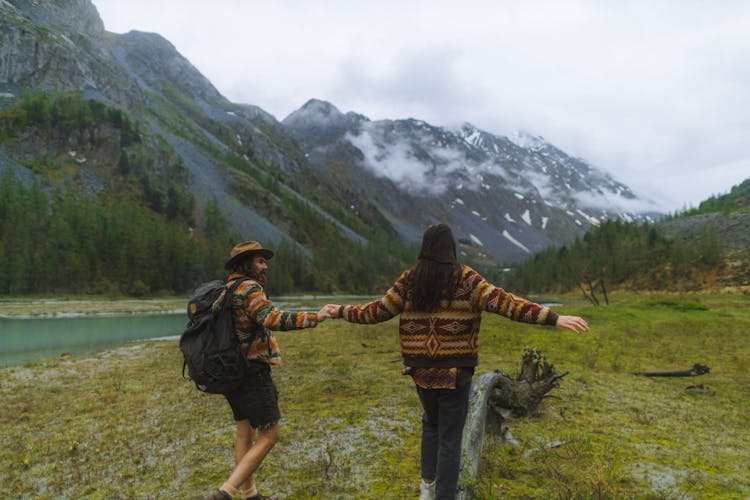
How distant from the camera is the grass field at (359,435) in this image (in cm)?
595

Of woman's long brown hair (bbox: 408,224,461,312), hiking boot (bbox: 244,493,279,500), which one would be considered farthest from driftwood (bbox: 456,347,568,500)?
hiking boot (bbox: 244,493,279,500)

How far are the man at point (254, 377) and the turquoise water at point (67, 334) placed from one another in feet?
72.9

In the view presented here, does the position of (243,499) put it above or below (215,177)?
below

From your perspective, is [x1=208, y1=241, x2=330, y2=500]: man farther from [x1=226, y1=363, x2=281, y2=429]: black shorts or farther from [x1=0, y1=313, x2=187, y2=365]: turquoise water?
[x1=0, y1=313, x2=187, y2=365]: turquoise water

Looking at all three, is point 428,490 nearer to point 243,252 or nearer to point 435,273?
point 435,273

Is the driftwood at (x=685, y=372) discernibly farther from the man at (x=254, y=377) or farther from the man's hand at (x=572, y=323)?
the man at (x=254, y=377)

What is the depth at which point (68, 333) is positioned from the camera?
3309 centimetres

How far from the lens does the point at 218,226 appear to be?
128 meters

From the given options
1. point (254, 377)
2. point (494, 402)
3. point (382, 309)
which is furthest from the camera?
point (494, 402)

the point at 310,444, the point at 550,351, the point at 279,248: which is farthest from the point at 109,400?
the point at 279,248

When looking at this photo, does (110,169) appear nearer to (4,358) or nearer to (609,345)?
(4,358)

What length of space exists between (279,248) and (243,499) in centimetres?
12070

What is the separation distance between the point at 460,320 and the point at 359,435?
4510 millimetres

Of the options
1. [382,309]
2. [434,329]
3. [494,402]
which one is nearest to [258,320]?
[382,309]
